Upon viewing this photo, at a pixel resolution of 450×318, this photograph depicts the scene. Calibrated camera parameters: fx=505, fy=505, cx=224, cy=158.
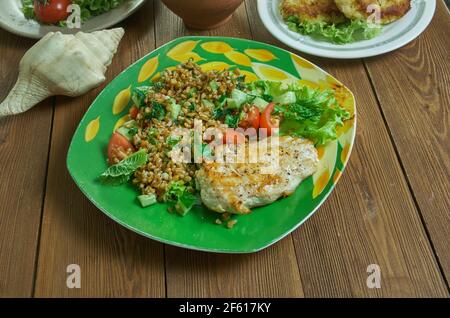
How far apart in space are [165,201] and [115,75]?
67 cm

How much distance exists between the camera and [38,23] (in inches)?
79.6

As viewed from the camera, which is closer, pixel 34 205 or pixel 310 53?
pixel 34 205

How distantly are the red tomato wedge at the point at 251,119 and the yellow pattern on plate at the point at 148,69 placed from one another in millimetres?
391

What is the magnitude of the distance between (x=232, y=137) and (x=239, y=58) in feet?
1.29

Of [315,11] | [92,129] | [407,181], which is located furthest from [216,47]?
[407,181]

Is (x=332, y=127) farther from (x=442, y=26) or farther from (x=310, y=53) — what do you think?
(x=442, y=26)

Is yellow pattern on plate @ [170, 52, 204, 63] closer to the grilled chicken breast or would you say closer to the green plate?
the green plate

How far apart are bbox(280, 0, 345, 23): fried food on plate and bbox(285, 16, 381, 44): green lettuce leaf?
19 millimetres

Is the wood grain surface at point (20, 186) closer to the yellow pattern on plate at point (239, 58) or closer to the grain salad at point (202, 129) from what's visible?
the grain salad at point (202, 129)

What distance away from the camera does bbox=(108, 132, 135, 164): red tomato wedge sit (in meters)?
1.50

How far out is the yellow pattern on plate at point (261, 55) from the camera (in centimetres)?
178

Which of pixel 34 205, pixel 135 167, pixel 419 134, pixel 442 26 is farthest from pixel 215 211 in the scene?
pixel 442 26

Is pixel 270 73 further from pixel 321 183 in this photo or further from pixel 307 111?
pixel 321 183

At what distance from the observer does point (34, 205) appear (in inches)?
59.0
